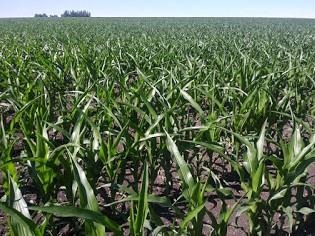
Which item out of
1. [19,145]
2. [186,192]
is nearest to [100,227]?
[186,192]

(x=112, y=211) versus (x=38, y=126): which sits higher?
(x=38, y=126)

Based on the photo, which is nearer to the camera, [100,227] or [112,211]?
[100,227]

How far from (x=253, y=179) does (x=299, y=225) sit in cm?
56

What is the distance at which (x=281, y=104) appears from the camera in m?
3.47

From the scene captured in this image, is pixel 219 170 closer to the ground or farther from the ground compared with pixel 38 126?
closer to the ground

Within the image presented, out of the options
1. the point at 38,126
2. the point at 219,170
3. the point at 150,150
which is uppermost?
the point at 38,126

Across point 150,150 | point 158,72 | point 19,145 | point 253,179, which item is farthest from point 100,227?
point 158,72

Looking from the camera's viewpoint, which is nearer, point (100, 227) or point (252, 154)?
point (100, 227)

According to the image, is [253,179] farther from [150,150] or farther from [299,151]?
[150,150]

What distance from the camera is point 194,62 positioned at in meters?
5.39

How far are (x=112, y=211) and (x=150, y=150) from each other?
0.45m

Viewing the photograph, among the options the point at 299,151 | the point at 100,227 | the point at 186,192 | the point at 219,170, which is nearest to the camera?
the point at 100,227

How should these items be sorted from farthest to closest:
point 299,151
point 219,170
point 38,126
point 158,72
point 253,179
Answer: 1. point 158,72
2. point 219,170
3. point 38,126
4. point 299,151
5. point 253,179

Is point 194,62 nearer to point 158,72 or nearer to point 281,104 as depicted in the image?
point 158,72
